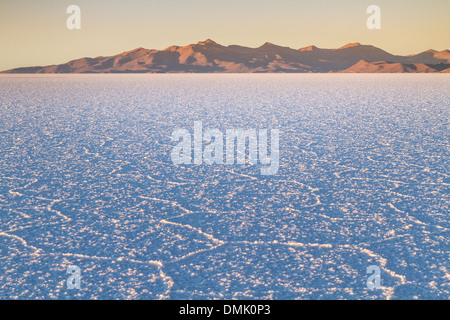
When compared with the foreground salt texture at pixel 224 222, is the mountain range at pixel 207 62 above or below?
above

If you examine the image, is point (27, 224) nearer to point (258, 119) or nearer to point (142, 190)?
point (142, 190)

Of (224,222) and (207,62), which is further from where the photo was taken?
(207,62)

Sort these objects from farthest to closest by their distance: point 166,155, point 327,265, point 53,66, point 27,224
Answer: point 53,66 < point 166,155 < point 27,224 < point 327,265

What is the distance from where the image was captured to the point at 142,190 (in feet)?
11.0

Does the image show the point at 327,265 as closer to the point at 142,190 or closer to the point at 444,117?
the point at 142,190

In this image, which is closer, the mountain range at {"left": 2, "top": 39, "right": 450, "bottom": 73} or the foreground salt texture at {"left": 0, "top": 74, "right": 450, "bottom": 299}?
the foreground salt texture at {"left": 0, "top": 74, "right": 450, "bottom": 299}

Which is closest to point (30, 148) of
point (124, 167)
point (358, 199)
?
point (124, 167)

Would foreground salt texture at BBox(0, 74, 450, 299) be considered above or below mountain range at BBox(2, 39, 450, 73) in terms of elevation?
below

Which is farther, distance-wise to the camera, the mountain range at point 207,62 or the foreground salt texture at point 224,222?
the mountain range at point 207,62

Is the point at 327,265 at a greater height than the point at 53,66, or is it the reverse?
the point at 53,66

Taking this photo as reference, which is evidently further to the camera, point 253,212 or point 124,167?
point 124,167

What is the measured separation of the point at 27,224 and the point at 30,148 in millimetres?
2609
